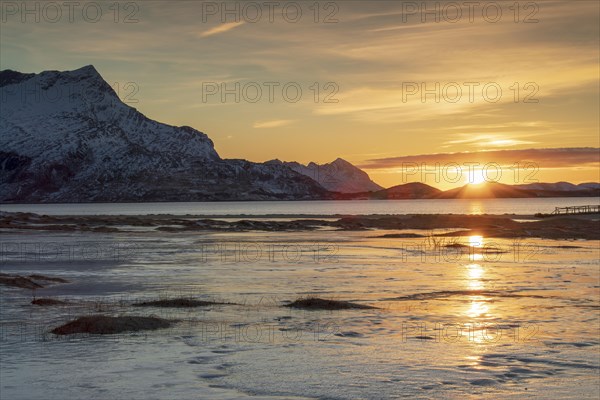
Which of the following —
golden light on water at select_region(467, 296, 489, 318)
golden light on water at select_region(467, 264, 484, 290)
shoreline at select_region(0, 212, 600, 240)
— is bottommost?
golden light on water at select_region(467, 296, 489, 318)

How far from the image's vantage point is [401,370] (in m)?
18.0

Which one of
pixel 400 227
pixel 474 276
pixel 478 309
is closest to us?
pixel 478 309

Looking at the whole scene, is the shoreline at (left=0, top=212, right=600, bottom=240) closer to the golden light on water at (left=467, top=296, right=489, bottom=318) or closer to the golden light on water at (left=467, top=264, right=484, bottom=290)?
the golden light on water at (left=467, top=264, right=484, bottom=290)

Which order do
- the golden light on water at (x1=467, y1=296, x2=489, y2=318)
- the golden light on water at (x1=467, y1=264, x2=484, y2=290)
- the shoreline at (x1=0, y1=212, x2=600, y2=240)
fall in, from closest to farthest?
1. the golden light on water at (x1=467, y1=296, x2=489, y2=318)
2. the golden light on water at (x1=467, y1=264, x2=484, y2=290)
3. the shoreline at (x1=0, y1=212, x2=600, y2=240)

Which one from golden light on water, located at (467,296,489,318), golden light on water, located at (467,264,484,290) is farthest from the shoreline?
golden light on water, located at (467,296,489,318)

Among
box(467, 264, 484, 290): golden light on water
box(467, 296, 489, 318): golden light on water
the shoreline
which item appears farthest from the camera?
the shoreline

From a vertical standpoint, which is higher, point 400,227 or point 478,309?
point 400,227

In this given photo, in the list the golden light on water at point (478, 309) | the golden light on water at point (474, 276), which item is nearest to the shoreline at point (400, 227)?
the golden light on water at point (474, 276)

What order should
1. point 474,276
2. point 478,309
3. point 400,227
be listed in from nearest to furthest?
point 478,309 → point 474,276 → point 400,227

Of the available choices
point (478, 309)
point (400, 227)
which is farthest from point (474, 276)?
point (400, 227)

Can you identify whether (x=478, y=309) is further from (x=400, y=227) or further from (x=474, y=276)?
(x=400, y=227)

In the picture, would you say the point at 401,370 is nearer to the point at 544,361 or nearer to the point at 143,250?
the point at 544,361

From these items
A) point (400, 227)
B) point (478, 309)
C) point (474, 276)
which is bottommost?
point (478, 309)

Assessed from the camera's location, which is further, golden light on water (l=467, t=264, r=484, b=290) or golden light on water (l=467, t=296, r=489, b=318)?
golden light on water (l=467, t=264, r=484, b=290)
